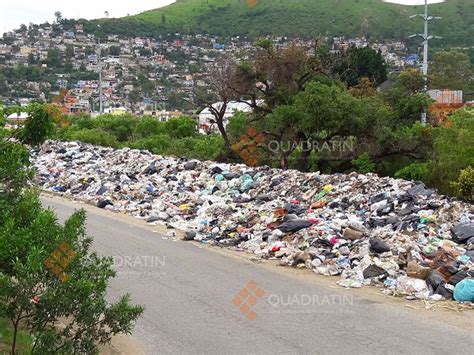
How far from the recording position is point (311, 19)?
78000 millimetres

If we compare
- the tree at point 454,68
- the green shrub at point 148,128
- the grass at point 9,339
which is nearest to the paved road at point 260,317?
the grass at point 9,339

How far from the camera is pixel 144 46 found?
84.2 meters

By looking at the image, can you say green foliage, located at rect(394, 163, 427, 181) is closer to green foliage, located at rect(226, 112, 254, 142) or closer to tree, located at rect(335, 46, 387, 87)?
green foliage, located at rect(226, 112, 254, 142)

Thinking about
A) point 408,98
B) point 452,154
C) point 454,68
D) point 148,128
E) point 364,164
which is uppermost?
point 454,68

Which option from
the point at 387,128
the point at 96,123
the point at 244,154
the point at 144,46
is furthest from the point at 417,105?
the point at 144,46

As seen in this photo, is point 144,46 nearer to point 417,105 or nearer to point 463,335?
point 417,105

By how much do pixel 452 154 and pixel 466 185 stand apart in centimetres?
170

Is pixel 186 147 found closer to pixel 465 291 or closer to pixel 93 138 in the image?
pixel 93 138

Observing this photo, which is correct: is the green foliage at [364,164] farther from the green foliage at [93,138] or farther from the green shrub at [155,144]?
the green foliage at [93,138]

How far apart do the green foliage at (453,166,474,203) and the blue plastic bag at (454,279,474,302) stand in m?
4.88

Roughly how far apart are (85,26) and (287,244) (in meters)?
83.7

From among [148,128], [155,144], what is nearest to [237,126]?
[155,144]

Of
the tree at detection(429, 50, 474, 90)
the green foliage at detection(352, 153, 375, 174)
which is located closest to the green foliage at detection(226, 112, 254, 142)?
the green foliage at detection(352, 153, 375, 174)

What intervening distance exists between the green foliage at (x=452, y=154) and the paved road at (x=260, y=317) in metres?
A: 6.07
